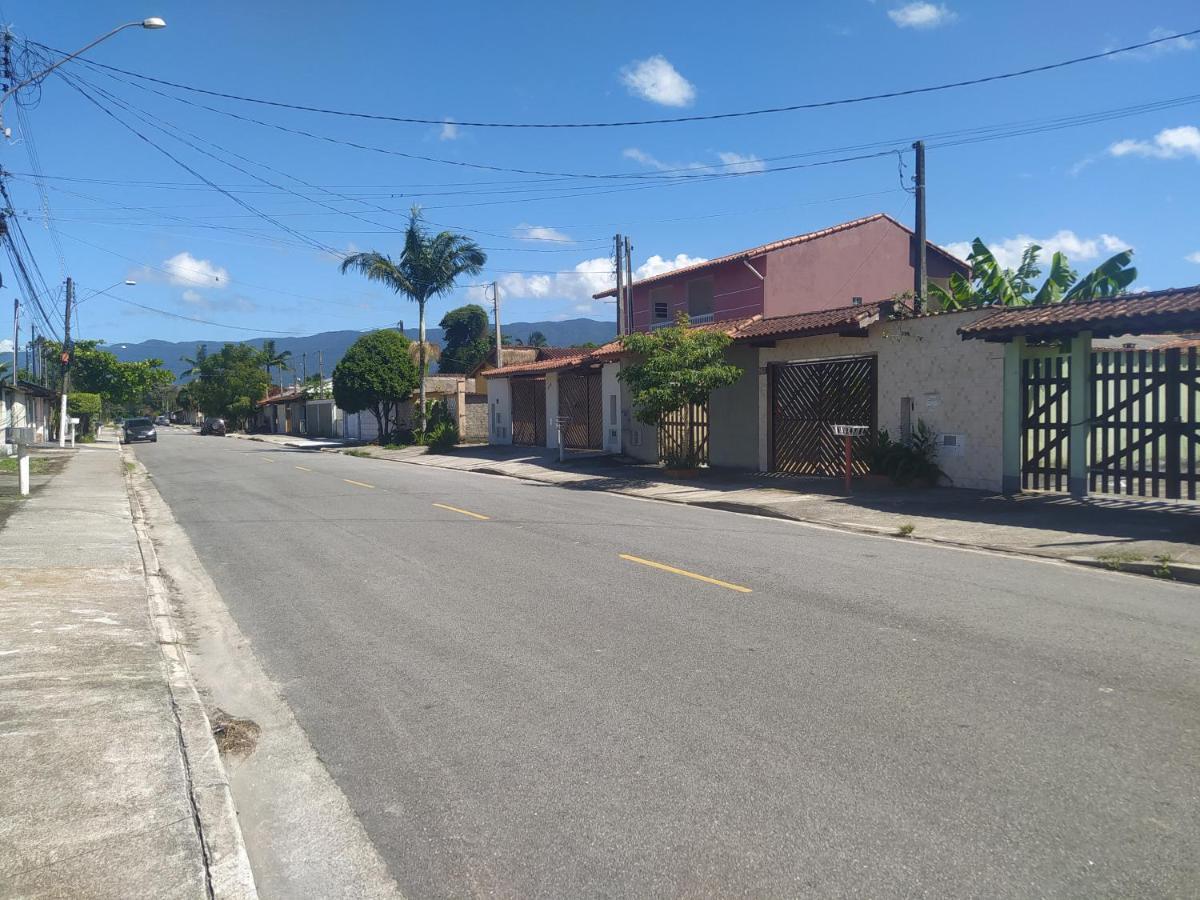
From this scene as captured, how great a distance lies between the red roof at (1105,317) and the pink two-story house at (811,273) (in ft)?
51.3

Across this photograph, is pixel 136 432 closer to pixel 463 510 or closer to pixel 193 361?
pixel 463 510

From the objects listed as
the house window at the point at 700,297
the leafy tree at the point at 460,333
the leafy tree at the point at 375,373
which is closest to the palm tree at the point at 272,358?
the leafy tree at the point at 460,333

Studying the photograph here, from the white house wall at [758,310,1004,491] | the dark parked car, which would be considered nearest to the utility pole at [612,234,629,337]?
the white house wall at [758,310,1004,491]

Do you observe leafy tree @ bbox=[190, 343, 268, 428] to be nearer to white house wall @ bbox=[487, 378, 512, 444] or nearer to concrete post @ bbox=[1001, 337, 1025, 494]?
white house wall @ bbox=[487, 378, 512, 444]

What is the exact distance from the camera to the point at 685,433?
81.5 ft

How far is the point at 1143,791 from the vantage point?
14.3 ft

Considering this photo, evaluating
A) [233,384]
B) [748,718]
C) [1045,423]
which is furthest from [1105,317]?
[233,384]

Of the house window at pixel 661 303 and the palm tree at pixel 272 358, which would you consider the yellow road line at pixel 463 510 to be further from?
the palm tree at pixel 272 358

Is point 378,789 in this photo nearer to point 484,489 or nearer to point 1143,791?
point 1143,791

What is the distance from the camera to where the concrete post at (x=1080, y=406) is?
14234mm

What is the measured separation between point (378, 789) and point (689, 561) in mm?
6309

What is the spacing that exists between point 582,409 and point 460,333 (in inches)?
2595

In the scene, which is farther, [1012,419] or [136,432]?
[136,432]

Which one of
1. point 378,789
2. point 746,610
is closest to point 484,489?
point 746,610
